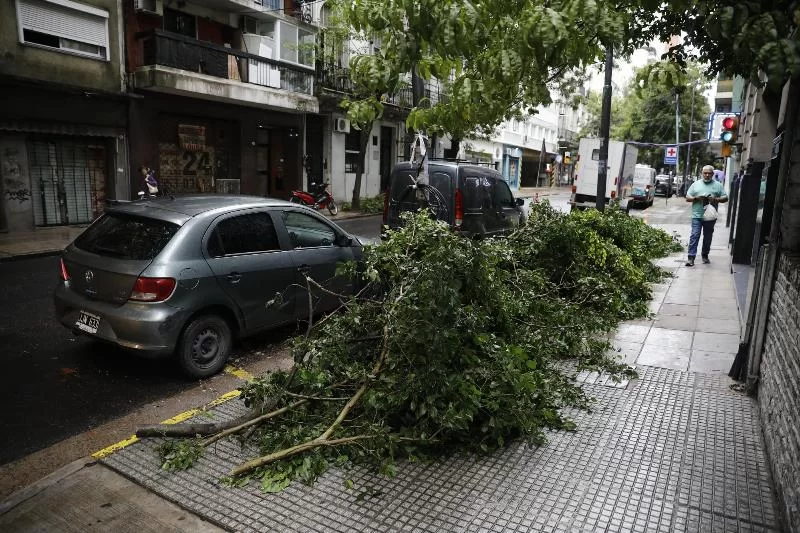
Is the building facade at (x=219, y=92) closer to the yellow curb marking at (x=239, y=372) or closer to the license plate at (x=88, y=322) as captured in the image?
the license plate at (x=88, y=322)

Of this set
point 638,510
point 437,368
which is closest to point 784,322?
point 638,510

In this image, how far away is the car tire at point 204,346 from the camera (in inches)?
201

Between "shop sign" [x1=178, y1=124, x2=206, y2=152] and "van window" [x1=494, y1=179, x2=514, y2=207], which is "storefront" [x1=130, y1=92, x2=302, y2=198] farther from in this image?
"van window" [x1=494, y1=179, x2=514, y2=207]

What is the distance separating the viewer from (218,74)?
17859mm

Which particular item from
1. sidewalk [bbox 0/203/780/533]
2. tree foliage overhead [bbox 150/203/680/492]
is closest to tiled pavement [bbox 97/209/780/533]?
sidewalk [bbox 0/203/780/533]

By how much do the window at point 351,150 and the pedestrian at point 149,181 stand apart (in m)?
10.9

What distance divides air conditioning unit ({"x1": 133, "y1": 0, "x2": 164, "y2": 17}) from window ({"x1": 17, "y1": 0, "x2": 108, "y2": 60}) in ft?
3.10

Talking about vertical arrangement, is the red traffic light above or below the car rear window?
above

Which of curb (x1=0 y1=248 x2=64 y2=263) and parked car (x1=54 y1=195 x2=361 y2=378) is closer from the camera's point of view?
parked car (x1=54 y1=195 x2=361 y2=378)

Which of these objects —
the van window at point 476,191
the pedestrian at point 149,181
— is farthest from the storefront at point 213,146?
the van window at point 476,191

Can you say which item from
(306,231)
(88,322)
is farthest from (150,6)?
(88,322)

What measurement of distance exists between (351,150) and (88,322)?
22547mm

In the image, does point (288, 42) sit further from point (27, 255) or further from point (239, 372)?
point (239, 372)

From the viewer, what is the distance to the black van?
32.0 ft
